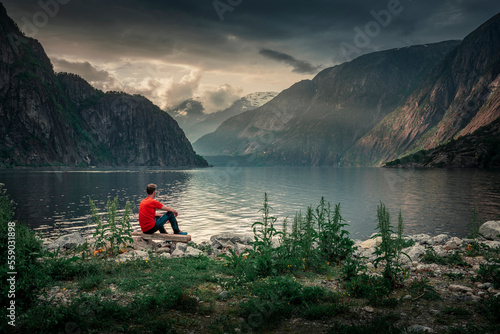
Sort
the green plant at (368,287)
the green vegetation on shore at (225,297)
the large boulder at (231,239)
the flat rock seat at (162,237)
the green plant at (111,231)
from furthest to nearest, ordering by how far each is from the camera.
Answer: the large boulder at (231,239), the flat rock seat at (162,237), the green plant at (111,231), the green plant at (368,287), the green vegetation on shore at (225,297)

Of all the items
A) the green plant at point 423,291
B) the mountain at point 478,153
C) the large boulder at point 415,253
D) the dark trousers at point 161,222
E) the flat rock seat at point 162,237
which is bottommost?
the large boulder at point 415,253

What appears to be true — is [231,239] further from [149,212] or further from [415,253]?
[415,253]

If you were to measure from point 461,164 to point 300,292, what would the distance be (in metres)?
211

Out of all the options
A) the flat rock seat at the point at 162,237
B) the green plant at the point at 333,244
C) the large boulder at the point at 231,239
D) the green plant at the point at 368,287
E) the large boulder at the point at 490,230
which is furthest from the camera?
the large boulder at the point at 490,230

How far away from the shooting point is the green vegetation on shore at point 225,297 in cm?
752

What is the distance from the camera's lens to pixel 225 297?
9570 mm

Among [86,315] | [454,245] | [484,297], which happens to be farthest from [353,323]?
[454,245]

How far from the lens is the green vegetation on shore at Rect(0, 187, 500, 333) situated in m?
7.52

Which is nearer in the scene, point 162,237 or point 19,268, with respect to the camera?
point 19,268

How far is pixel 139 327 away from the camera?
296 inches

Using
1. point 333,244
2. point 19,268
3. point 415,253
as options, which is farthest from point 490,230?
point 19,268

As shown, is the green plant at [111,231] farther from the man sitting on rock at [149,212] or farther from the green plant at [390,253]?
the green plant at [390,253]

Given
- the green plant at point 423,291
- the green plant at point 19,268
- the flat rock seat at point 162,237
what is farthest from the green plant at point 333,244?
the green plant at point 19,268

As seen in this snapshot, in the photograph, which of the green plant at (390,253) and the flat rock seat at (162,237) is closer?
the green plant at (390,253)
